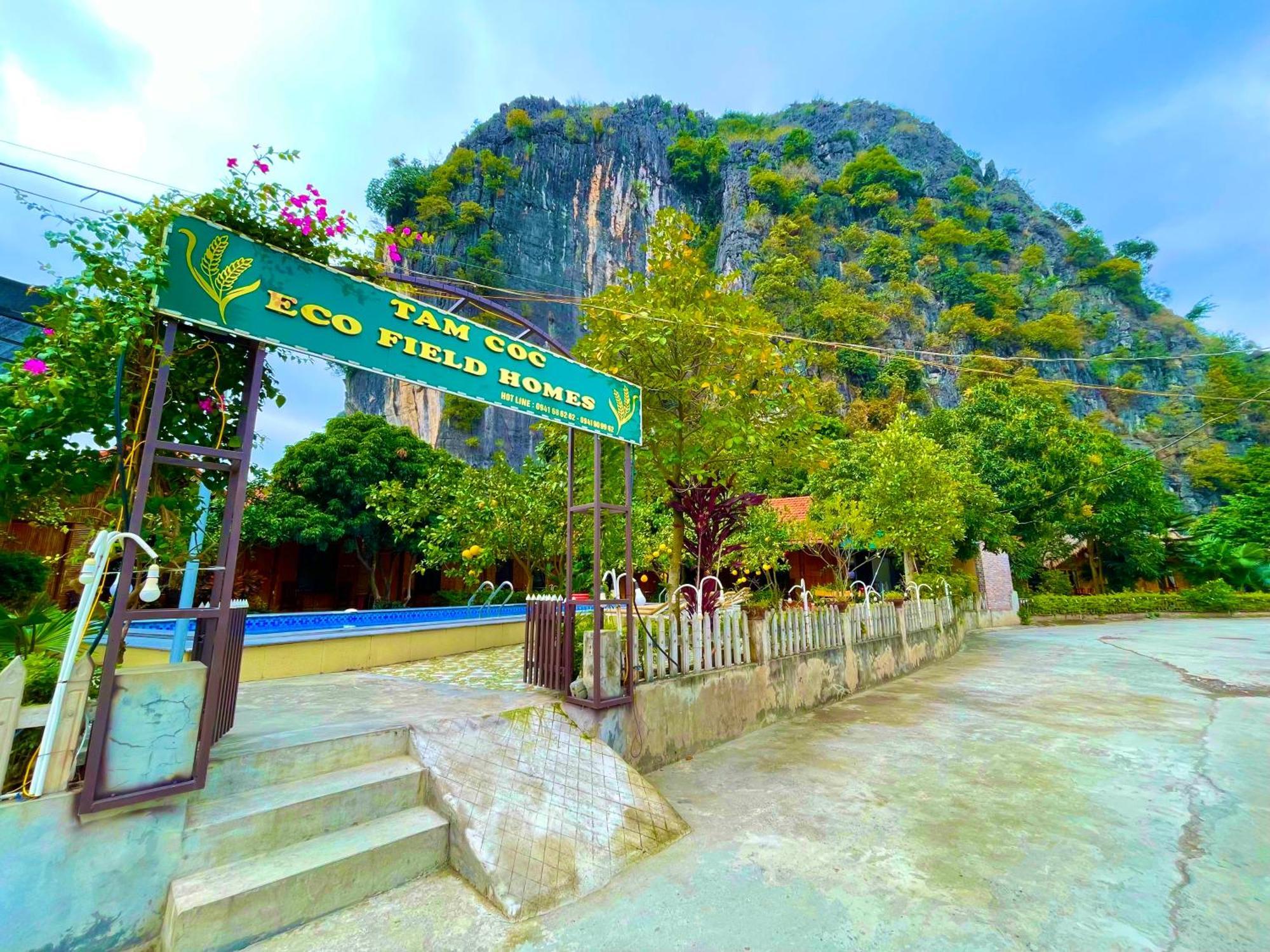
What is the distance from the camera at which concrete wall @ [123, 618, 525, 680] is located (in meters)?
6.67

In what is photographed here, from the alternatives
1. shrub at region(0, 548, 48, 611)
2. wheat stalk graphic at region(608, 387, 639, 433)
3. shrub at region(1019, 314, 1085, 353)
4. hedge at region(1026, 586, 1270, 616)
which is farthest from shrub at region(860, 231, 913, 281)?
shrub at region(0, 548, 48, 611)

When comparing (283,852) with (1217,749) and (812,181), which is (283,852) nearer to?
(1217,749)

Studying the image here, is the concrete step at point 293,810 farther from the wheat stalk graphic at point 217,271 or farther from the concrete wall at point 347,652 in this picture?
the concrete wall at point 347,652

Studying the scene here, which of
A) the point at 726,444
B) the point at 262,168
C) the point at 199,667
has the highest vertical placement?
the point at 262,168

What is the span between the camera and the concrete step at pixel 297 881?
7.38ft

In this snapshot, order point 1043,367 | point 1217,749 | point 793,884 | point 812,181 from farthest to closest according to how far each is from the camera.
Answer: point 812,181, point 1043,367, point 1217,749, point 793,884

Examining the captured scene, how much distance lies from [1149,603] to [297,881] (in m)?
28.8

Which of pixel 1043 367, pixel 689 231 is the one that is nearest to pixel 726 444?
pixel 689 231

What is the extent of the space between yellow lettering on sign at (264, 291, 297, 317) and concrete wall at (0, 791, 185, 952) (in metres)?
2.38

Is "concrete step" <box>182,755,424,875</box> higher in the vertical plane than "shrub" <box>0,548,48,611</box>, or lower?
lower

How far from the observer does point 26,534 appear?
460 inches

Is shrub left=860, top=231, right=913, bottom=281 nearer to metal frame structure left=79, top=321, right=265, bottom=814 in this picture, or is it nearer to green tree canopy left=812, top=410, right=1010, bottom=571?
green tree canopy left=812, top=410, right=1010, bottom=571

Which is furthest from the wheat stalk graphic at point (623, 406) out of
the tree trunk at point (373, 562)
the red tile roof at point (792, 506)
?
the red tile roof at point (792, 506)

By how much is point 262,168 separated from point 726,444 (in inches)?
191
